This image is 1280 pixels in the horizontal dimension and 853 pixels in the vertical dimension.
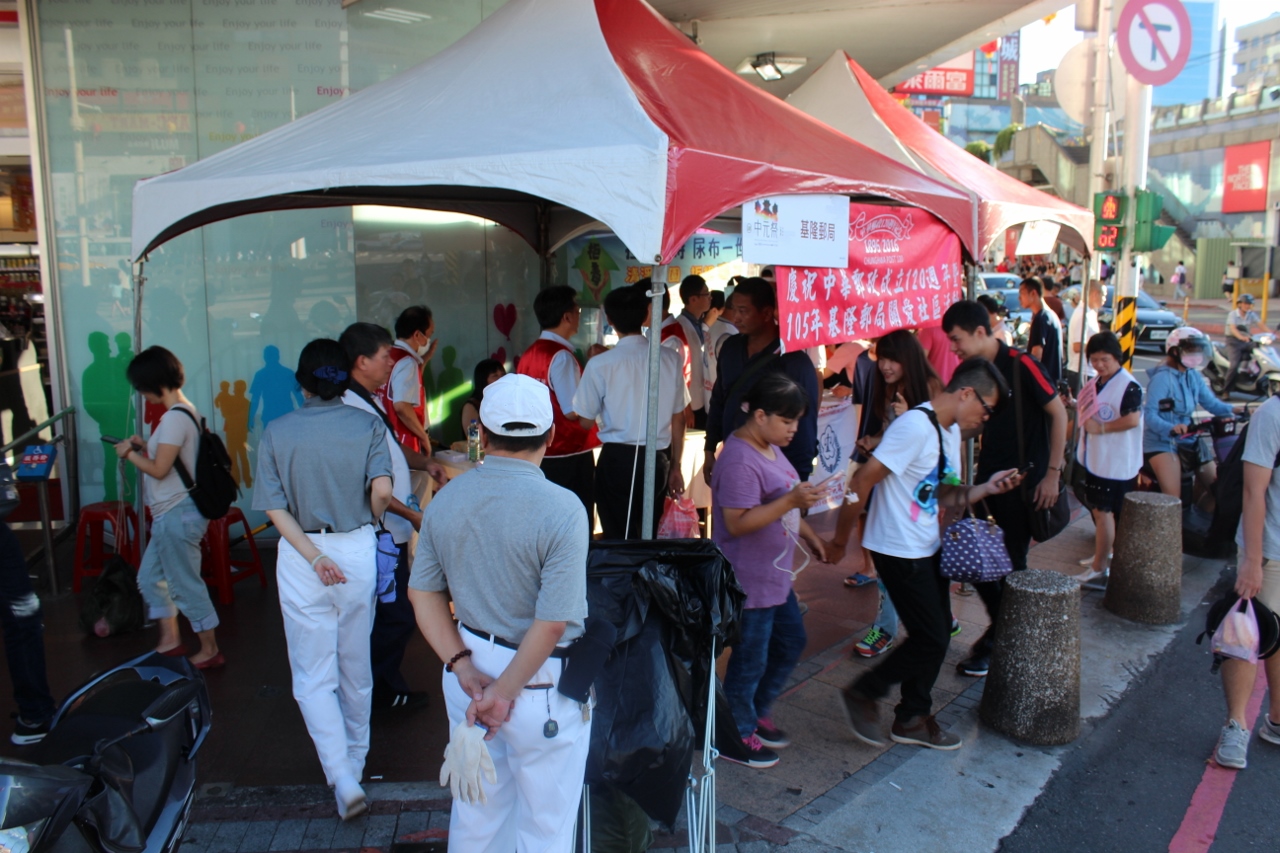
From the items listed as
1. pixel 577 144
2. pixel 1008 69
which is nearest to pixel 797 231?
pixel 577 144

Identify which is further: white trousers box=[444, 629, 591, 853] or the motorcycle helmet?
the motorcycle helmet

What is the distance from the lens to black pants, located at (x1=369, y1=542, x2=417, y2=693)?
427cm

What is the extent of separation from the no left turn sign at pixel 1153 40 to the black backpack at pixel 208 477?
29.8ft

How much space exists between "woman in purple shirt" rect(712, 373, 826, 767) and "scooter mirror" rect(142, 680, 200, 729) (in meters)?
1.97

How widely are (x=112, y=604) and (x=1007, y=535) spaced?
4937 mm

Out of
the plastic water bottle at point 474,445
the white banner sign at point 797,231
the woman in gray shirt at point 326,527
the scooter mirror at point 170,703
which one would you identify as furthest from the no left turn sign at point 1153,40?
the scooter mirror at point 170,703

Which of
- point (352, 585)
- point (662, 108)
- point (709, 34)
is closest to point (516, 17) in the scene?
point (662, 108)

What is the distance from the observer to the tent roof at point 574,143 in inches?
142

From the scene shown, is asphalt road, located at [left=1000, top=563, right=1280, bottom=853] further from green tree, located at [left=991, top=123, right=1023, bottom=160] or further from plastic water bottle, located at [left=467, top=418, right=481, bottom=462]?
green tree, located at [left=991, top=123, right=1023, bottom=160]

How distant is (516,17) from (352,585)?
10.4 feet

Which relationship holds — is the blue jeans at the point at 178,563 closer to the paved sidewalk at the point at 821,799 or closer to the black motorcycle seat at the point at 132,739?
the paved sidewalk at the point at 821,799

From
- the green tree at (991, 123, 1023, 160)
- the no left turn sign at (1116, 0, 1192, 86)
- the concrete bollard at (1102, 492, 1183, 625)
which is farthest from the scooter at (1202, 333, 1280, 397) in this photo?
the green tree at (991, 123, 1023, 160)

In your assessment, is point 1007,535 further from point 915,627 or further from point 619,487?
point 619,487

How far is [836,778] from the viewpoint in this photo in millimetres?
3977
